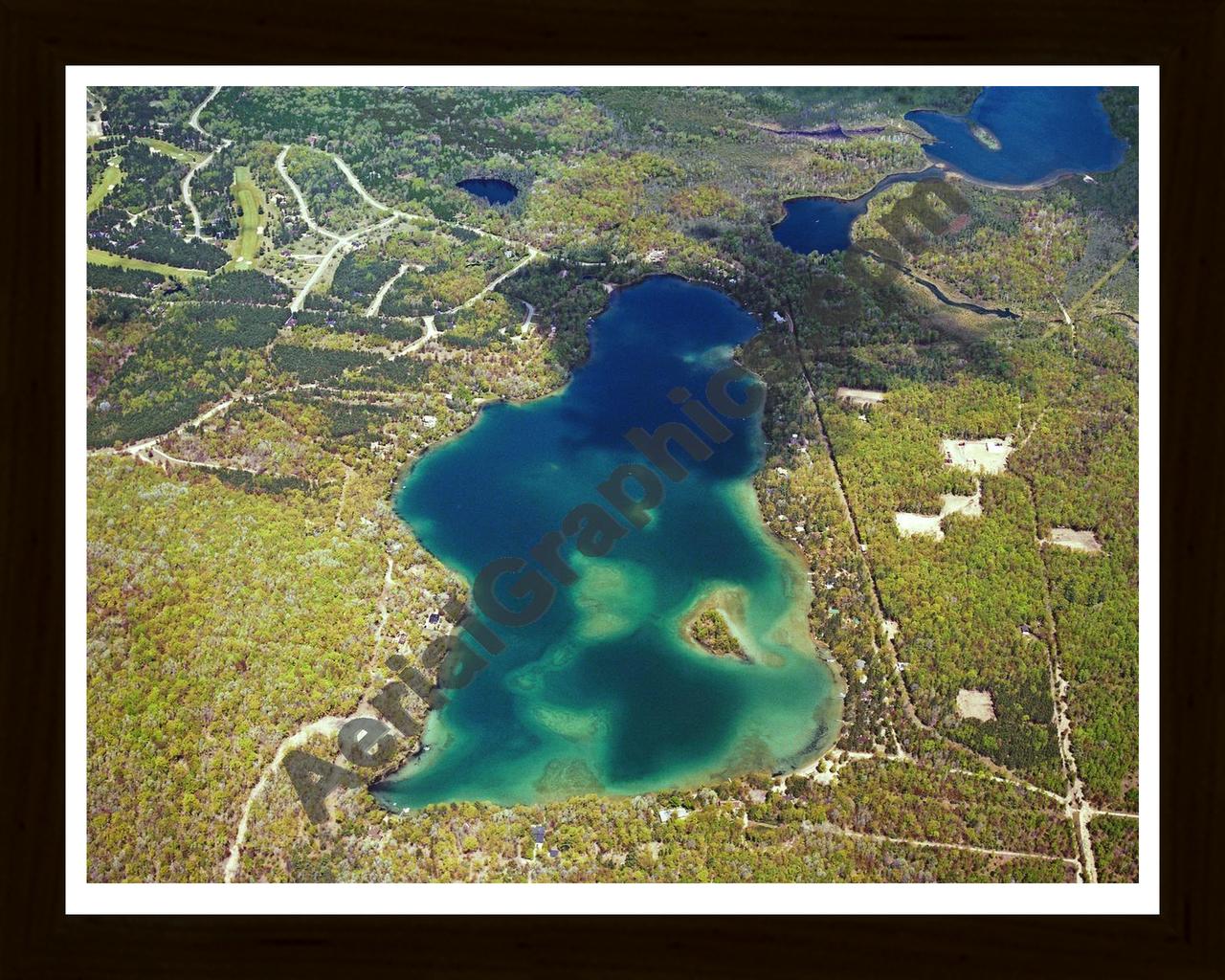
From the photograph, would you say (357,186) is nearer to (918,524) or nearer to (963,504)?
(918,524)

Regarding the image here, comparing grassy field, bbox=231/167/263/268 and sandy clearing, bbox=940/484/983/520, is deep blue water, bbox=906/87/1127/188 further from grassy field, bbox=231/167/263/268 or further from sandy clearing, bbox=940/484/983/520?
grassy field, bbox=231/167/263/268

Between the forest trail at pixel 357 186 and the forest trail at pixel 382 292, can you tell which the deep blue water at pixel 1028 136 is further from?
the forest trail at pixel 357 186

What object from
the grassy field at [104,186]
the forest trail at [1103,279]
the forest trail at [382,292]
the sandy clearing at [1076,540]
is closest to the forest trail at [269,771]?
the forest trail at [382,292]

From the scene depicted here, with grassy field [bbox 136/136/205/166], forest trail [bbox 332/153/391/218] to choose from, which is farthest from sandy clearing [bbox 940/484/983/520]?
grassy field [bbox 136/136/205/166]

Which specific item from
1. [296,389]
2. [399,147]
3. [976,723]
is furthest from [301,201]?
[976,723]

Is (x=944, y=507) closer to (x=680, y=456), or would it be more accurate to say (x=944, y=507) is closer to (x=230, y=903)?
(x=680, y=456)
